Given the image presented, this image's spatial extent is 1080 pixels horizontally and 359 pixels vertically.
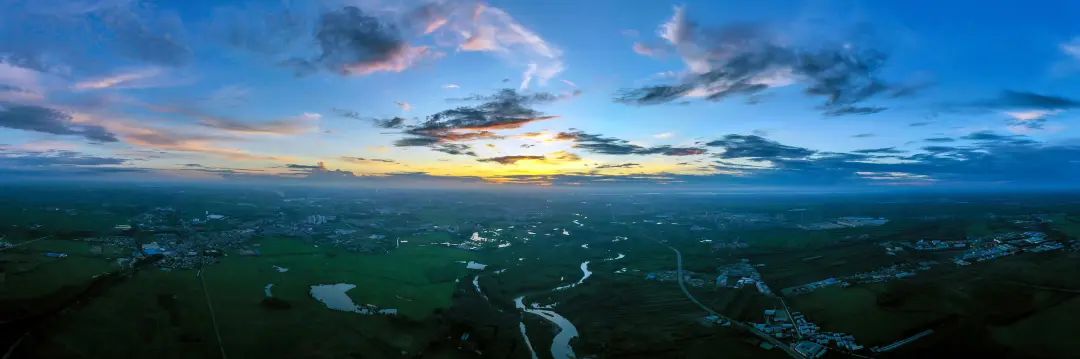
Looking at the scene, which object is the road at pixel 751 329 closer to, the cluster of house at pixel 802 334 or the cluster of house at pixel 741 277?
the cluster of house at pixel 802 334

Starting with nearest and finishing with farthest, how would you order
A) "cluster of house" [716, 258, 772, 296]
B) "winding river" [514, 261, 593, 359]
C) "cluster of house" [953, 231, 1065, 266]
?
"winding river" [514, 261, 593, 359]
"cluster of house" [716, 258, 772, 296]
"cluster of house" [953, 231, 1065, 266]

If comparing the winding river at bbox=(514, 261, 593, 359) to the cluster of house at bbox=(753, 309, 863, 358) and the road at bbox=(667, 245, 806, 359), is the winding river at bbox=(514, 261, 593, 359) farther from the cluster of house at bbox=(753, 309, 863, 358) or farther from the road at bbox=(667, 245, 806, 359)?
the cluster of house at bbox=(753, 309, 863, 358)

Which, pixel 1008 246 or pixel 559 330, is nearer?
pixel 559 330

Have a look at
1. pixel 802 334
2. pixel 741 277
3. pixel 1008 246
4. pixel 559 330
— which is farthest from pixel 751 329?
pixel 1008 246

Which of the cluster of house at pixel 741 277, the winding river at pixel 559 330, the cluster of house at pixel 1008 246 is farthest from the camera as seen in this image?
Result: the cluster of house at pixel 1008 246

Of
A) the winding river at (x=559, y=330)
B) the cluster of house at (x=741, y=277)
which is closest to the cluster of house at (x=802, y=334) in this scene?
the cluster of house at (x=741, y=277)

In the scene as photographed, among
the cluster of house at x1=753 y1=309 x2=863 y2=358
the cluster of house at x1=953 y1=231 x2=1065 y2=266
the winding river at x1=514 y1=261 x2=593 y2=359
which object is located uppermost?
the cluster of house at x1=953 y1=231 x2=1065 y2=266

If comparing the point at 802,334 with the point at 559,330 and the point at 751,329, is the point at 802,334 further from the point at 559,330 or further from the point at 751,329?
the point at 559,330

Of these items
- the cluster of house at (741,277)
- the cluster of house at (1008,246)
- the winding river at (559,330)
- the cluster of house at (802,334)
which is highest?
the cluster of house at (1008,246)

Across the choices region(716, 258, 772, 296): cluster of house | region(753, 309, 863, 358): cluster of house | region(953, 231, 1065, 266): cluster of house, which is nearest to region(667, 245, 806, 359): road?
region(753, 309, 863, 358): cluster of house

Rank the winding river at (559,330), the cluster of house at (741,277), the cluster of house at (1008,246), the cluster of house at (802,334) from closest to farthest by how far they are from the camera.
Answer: the cluster of house at (802,334), the winding river at (559,330), the cluster of house at (741,277), the cluster of house at (1008,246)

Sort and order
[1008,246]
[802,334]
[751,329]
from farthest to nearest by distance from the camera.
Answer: [1008,246]
[751,329]
[802,334]
